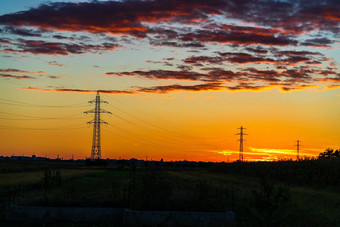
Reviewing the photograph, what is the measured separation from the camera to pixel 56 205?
1784cm

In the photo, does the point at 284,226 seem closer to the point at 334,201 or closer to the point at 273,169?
the point at 334,201

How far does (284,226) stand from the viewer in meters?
15.8

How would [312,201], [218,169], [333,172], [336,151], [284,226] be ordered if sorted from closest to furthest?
[284,226] → [312,201] → [333,172] → [218,169] → [336,151]

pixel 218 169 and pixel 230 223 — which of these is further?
pixel 218 169

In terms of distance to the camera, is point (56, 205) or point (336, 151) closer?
point (56, 205)

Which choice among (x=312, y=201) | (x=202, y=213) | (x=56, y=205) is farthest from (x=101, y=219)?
(x=312, y=201)

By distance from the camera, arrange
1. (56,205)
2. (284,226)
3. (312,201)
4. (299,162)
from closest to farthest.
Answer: (284,226) < (56,205) < (312,201) < (299,162)

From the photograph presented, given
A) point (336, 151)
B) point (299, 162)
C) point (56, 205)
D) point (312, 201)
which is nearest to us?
point (56, 205)

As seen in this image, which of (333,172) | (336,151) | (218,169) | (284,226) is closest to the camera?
(284,226)

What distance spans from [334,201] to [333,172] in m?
16.2

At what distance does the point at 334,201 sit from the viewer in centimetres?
2370

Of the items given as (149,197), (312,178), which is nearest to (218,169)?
(312,178)

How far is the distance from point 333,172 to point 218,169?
135ft

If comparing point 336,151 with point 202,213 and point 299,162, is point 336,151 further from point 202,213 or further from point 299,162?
point 202,213
